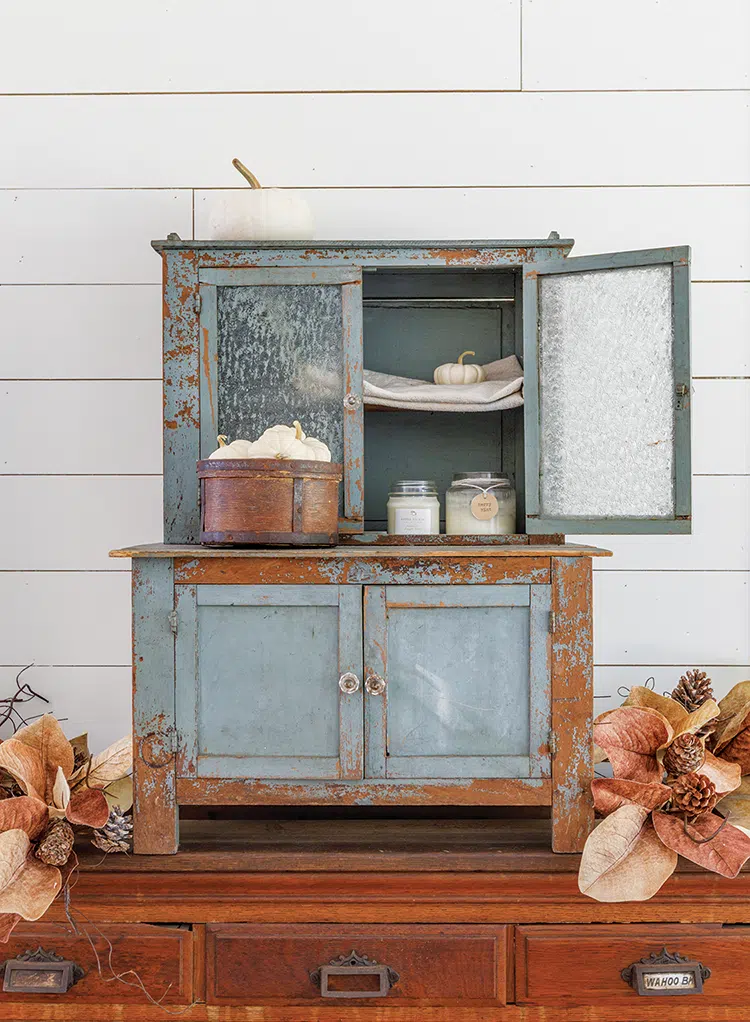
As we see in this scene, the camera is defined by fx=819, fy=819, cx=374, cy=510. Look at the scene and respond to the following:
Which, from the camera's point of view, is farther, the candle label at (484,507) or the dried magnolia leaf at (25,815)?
the candle label at (484,507)

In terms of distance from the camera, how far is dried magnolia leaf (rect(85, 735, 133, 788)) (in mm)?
1381

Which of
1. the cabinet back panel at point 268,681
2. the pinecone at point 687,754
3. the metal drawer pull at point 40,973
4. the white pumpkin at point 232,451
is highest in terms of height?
the white pumpkin at point 232,451

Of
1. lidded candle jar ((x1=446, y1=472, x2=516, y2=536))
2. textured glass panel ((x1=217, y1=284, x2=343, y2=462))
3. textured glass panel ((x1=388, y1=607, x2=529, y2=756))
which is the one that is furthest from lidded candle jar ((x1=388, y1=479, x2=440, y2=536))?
textured glass panel ((x1=388, y1=607, x2=529, y2=756))

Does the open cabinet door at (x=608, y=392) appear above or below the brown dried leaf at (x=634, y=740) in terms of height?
above

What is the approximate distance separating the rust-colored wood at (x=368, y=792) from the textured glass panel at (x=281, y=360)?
0.58 meters

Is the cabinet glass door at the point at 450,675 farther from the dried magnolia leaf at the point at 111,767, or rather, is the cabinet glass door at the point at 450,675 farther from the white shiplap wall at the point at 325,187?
the white shiplap wall at the point at 325,187

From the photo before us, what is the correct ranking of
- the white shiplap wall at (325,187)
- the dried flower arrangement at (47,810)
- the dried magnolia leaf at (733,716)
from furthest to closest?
the white shiplap wall at (325,187), the dried magnolia leaf at (733,716), the dried flower arrangement at (47,810)

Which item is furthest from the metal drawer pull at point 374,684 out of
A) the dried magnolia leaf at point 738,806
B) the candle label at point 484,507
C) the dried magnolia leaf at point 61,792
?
the dried magnolia leaf at point 738,806

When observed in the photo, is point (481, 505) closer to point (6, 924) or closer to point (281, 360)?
point (281, 360)

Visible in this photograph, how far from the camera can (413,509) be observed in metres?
1.54

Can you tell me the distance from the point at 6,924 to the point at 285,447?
0.83m

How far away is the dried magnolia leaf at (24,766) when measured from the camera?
1294 mm

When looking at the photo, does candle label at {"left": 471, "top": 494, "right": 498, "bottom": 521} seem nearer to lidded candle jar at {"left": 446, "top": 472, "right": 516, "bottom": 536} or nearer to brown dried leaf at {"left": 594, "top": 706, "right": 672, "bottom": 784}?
lidded candle jar at {"left": 446, "top": 472, "right": 516, "bottom": 536}

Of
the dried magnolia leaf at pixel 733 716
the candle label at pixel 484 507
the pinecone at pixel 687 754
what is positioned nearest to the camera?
the pinecone at pixel 687 754
